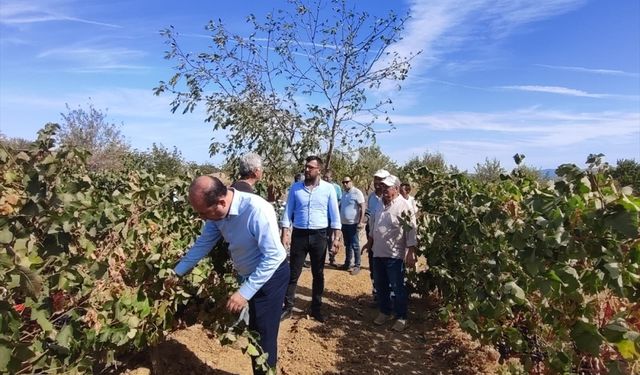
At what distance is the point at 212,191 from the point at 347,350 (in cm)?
251

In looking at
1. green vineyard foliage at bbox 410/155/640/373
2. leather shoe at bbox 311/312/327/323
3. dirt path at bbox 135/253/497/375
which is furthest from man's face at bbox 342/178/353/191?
green vineyard foliage at bbox 410/155/640/373

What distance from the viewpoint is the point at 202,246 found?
3250mm

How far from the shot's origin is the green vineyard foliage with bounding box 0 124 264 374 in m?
1.95

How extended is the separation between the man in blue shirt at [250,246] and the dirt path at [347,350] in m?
0.87

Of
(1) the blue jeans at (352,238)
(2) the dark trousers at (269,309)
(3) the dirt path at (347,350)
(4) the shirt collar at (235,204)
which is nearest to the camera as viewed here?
(4) the shirt collar at (235,204)

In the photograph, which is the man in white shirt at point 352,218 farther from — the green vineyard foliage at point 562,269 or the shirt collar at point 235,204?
the shirt collar at point 235,204

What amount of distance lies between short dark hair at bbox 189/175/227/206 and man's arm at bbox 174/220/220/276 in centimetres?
45

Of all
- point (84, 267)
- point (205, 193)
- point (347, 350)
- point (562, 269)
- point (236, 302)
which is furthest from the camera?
point (347, 350)

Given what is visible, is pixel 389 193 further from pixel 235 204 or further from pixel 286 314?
pixel 235 204

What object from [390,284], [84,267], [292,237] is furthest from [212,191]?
[390,284]

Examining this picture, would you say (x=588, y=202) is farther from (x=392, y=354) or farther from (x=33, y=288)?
(x=392, y=354)

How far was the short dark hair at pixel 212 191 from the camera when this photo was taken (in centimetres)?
276

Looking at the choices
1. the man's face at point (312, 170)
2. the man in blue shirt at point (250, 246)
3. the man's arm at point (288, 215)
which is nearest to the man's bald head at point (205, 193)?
the man in blue shirt at point (250, 246)

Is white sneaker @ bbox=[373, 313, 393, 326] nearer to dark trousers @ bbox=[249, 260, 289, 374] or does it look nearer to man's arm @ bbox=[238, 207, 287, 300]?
dark trousers @ bbox=[249, 260, 289, 374]
